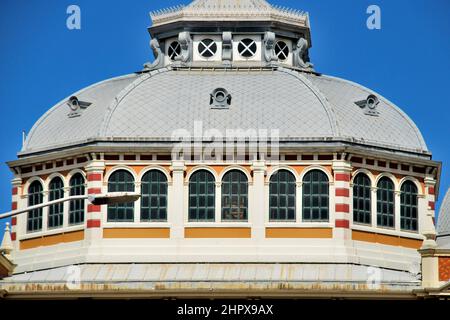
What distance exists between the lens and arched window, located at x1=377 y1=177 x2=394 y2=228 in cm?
8531

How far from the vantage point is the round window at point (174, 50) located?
91.9 meters

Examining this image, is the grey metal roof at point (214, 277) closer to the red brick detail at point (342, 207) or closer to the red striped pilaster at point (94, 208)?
the red striped pilaster at point (94, 208)

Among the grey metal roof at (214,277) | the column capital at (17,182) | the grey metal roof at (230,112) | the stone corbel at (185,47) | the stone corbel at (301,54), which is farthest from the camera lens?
the stone corbel at (301,54)

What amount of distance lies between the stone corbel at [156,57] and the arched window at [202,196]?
8.84 metres

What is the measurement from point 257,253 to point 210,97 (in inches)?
312

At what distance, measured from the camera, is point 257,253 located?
8362 cm

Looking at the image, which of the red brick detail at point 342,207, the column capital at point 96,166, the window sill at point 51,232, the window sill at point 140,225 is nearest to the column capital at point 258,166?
the red brick detail at point 342,207

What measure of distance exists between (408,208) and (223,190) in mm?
8569

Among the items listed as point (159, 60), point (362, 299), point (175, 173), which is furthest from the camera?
point (159, 60)

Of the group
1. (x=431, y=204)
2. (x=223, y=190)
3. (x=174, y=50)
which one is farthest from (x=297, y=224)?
(x=174, y=50)

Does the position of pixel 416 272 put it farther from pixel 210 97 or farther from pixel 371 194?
pixel 210 97

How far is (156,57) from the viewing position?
92.6 m

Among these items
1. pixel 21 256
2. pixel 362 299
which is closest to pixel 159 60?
pixel 21 256

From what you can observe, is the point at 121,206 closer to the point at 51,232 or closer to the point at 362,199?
the point at 51,232
